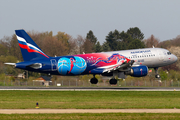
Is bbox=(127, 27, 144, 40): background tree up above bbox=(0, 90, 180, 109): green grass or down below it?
above

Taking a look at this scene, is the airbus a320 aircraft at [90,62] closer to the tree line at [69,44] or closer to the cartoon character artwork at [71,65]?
the cartoon character artwork at [71,65]

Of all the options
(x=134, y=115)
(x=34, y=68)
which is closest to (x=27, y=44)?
(x=34, y=68)

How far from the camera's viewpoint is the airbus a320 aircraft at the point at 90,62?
49.1 metres

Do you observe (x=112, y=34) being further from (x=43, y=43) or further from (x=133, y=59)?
(x=133, y=59)

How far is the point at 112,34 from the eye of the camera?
175 metres

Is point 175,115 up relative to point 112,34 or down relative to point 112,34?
down

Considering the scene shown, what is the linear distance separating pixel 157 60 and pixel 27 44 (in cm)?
2180

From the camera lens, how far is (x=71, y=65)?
166 feet

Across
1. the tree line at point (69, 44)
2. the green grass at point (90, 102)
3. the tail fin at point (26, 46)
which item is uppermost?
the tree line at point (69, 44)

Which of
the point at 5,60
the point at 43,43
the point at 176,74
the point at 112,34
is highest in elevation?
the point at 112,34

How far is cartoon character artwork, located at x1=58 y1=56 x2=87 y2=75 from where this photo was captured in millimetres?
50016

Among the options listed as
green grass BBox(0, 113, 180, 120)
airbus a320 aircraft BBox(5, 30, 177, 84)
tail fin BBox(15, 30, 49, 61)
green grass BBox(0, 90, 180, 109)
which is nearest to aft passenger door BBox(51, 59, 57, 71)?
airbus a320 aircraft BBox(5, 30, 177, 84)

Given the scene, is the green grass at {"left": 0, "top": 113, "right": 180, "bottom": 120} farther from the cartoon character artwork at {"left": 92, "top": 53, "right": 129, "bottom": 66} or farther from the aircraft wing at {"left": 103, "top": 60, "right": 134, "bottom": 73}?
the cartoon character artwork at {"left": 92, "top": 53, "right": 129, "bottom": 66}

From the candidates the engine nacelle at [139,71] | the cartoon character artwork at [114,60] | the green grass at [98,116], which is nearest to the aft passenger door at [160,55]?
the engine nacelle at [139,71]
